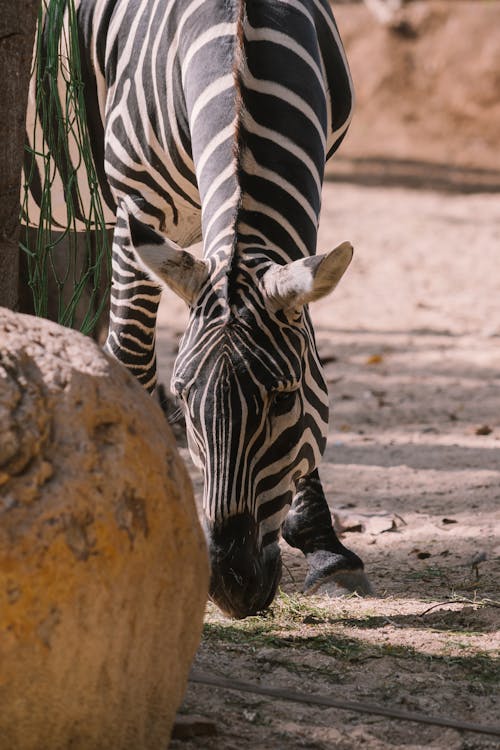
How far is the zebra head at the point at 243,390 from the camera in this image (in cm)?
283

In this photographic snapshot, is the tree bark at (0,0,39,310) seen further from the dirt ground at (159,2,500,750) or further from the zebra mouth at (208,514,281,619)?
the dirt ground at (159,2,500,750)

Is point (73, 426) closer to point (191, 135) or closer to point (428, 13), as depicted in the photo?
point (191, 135)

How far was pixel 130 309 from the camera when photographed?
14.2ft

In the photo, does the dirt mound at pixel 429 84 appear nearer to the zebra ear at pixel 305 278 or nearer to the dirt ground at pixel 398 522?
the dirt ground at pixel 398 522

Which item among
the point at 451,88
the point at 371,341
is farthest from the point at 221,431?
the point at 451,88

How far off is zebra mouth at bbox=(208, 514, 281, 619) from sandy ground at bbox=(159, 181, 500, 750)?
0.44 ft

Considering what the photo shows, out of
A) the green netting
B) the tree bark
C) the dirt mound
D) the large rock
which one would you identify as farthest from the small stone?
the dirt mound

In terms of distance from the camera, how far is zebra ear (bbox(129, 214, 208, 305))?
3.01 m

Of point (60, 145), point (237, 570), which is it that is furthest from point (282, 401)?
point (60, 145)

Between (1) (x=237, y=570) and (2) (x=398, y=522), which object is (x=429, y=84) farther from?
(1) (x=237, y=570)

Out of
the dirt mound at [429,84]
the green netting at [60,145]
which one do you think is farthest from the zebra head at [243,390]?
the dirt mound at [429,84]

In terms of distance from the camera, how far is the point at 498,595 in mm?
3592

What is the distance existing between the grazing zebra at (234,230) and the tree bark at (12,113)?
13.5 inches

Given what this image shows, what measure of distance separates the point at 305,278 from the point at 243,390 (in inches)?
13.3
